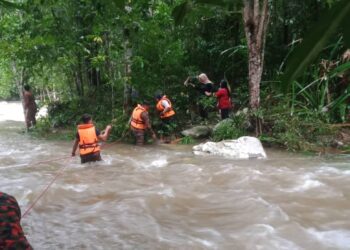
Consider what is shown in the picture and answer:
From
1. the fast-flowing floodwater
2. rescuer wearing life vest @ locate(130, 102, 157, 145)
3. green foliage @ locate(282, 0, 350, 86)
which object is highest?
green foliage @ locate(282, 0, 350, 86)

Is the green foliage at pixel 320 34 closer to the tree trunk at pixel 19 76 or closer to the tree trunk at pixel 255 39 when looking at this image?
the tree trunk at pixel 255 39

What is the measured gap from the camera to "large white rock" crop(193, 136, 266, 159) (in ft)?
→ 27.2

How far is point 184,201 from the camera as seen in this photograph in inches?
237

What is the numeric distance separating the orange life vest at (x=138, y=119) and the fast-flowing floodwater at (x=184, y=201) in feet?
3.30

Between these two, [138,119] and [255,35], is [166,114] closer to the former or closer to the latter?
[138,119]

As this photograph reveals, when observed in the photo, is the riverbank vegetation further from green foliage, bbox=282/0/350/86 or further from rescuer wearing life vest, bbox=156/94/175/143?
green foliage, bbox=282/0/350/86

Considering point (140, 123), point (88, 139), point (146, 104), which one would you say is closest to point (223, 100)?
point (146, 104)

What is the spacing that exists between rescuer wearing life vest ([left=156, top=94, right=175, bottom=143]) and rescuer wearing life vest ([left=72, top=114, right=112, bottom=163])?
275 cm

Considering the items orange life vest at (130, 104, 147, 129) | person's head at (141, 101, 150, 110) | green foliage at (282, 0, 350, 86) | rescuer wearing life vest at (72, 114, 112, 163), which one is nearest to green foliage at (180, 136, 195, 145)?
orange life vest at (130, 104, 147, 129)

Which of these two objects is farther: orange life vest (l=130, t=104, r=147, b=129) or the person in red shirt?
the person in red shirt

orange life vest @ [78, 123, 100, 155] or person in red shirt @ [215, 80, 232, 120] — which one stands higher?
person in red shirt @ [215, 80, 232, 120]

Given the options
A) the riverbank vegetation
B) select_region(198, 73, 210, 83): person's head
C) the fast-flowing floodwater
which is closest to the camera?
the fast-flowing floodwater

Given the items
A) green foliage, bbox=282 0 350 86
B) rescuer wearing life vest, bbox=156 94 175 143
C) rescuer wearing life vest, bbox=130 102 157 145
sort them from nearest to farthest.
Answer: green foliage, bbox=282 0 350 86 < rescuer wearing life vest, bbox=130 102 157 145 < rescuer wearing life vest, bbox=156 94 175 143

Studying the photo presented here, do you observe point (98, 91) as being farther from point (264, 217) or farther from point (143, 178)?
point (264, 217)
